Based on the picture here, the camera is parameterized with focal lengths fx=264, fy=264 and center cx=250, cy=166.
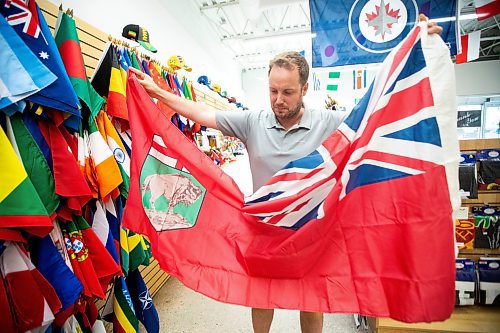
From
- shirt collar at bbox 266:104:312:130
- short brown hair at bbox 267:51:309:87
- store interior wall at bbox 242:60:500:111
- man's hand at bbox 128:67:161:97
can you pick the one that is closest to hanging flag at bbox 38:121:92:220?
man's hand at bbox 128:67:161:97

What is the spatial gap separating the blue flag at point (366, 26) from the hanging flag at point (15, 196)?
2.77 meters

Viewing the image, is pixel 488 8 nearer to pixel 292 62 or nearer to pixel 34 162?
pixel 292 62

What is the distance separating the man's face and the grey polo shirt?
0.08m

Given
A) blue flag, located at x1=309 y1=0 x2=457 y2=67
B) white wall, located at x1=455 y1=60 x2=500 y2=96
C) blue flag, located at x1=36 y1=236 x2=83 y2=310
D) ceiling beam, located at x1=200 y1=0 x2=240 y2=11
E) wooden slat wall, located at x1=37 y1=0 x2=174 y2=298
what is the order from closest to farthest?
blue flag, located at x1=36 y1=236 x2=83 y2=310, wooden slat wall, located at x1=37 y1=0 x2=174 y2=298, blue flag, located at x1=309 y1=0 x2=457 y2=67, ceiling beam, located at x1=200 y1=0 x2=240 y2=11, white wall, located at x1=455 y1=60 x2=500 y2=96

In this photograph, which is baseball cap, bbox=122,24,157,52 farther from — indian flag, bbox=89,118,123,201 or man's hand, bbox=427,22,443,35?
man's hand, bbox=427,22,443,35

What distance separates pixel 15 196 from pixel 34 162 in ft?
0.64

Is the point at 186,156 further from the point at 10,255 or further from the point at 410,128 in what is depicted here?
the point at 410,128

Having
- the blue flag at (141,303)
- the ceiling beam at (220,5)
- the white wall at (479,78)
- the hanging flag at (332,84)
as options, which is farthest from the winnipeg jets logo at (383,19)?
the white wall at (479,78)

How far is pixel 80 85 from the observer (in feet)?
4.71

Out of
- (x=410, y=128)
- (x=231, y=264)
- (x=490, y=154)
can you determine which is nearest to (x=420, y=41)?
(x=410, y=128)

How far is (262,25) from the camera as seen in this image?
8070mm

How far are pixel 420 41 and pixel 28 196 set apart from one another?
1723 mm

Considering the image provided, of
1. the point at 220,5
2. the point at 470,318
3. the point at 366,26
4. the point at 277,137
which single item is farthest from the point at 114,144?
the point at 220,5

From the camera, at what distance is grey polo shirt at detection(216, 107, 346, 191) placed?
4.73ft
